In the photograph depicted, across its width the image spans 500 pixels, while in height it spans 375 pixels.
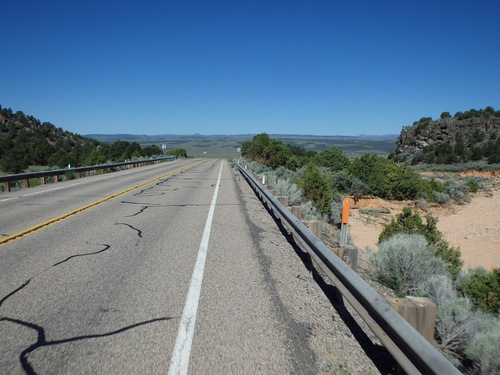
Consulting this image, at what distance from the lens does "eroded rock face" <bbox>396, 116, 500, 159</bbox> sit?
6700cm

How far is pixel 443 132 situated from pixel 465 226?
61988mm

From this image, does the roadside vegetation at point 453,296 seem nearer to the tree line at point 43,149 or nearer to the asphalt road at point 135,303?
the asphalt road at point 135,303

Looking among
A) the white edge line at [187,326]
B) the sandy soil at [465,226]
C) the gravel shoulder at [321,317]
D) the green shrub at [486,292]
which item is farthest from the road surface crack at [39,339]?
the sandy soil at [465,226]

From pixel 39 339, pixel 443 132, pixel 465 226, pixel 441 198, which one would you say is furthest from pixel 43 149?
pixel 443 132

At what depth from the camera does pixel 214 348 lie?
314 cm

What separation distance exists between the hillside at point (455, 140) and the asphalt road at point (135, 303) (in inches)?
2277

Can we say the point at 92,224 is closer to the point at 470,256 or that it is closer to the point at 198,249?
the point at 198,249

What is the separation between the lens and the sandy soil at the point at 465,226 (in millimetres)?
14439

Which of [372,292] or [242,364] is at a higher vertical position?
[372,292]

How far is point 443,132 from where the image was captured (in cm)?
7319

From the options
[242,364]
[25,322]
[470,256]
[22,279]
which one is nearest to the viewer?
[242,364]

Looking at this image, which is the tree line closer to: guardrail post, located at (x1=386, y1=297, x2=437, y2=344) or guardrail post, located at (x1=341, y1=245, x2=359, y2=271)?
guardrail post, located at (x1=341, y1=245, x2=359, y2=271)

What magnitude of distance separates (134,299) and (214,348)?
1447 mm

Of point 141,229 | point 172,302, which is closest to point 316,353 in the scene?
point 172,302
